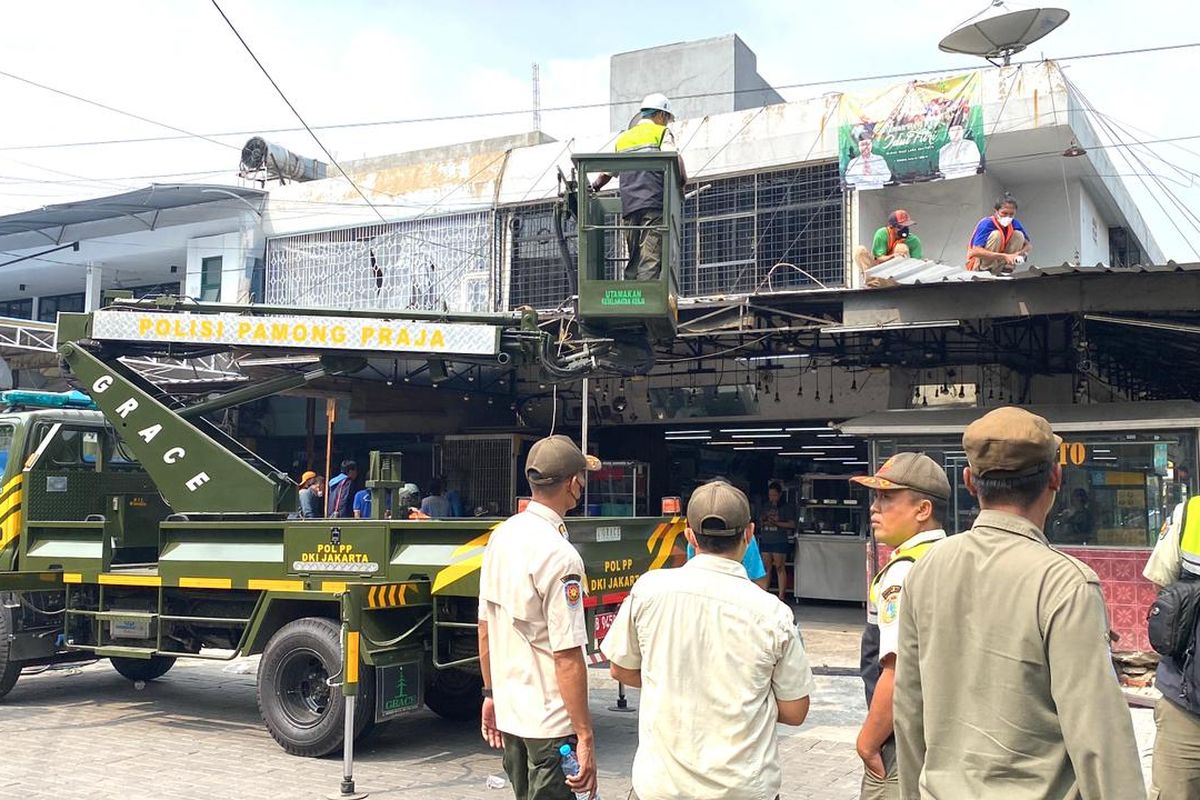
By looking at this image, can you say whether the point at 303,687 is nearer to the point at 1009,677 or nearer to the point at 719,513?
the point at 719,513

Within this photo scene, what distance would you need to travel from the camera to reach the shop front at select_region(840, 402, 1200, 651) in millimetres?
11266

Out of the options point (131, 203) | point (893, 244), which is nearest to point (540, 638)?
point (893, 244)

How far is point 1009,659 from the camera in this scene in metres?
2.41

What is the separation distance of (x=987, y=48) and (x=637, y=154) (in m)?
7.63

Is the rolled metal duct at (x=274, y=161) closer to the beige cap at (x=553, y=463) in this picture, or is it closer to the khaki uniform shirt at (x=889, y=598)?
the beige cap at (x=553, y=463)

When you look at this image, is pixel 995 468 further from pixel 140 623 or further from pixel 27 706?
pixel 27 706

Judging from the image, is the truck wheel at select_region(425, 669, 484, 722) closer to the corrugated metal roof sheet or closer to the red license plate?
the red license plate

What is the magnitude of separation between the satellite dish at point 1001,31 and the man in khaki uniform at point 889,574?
1149 centimetres

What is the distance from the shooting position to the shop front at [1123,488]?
1127 centimetres

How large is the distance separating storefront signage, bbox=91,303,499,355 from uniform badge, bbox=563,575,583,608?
4.53 m

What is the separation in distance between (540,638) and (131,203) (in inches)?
734

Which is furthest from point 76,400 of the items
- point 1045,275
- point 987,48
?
point 987,48

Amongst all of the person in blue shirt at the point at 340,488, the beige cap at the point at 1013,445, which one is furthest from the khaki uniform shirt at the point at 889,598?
the person in blue shirt at the point at 340,488

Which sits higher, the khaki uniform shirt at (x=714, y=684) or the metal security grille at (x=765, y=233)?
the metal security grille at (x=765, y=233)
